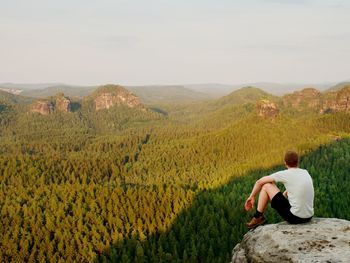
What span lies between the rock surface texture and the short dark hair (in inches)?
152

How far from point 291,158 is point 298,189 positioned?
6.52ft

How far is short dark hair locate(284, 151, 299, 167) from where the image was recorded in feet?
78.5

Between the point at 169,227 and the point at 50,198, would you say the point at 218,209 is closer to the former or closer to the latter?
the point at 169,227

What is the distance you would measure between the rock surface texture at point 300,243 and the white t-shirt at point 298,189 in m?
1.05

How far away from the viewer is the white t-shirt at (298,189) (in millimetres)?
24328

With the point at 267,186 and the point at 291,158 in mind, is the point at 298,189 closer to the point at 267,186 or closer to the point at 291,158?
the point at 267,186

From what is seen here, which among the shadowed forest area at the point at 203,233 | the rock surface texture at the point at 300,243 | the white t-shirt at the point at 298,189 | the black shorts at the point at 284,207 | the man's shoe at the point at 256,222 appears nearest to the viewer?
the rock surface texture at the point at 300,243

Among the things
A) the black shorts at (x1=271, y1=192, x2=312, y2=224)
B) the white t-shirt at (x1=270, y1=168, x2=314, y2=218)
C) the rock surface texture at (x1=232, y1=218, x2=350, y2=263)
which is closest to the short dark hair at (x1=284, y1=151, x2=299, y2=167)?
the white t-shirt at (x1=270, y1=168, x2=314, y2=218)

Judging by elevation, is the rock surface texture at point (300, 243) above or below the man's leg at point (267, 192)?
below

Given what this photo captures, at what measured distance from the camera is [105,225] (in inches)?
5910

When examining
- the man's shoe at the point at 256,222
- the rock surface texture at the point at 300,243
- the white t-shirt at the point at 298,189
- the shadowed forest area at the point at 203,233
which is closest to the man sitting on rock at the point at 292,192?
the white t-shirt at the point at 298,189

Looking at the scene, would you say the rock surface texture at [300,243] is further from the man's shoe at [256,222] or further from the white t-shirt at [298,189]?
the white t-shirt at [298,189]

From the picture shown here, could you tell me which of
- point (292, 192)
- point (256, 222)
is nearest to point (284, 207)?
point (292, 192)

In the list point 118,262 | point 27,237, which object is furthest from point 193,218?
point 27,237
